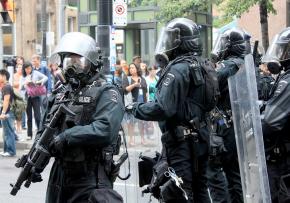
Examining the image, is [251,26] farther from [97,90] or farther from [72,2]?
[97,90]

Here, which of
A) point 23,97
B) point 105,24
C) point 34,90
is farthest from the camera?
point 23,97

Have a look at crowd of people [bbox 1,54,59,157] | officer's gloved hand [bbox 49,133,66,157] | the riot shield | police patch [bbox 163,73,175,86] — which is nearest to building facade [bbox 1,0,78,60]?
crowd of people [bbox 1,54,59,157]

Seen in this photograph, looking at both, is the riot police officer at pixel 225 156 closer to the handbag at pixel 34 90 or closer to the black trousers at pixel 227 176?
the black trousers at pixel 227 176

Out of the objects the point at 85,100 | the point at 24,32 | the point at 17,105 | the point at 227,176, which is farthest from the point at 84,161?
the point at 24,32

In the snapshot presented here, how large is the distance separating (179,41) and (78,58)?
152 cm

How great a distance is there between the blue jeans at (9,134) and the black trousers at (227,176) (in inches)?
252

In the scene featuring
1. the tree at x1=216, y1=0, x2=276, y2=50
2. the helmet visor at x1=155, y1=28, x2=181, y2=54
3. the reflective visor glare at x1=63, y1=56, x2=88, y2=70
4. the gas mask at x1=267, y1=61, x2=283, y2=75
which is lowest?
the gas mask at x1=267, y1=61, x2=283, y2=75

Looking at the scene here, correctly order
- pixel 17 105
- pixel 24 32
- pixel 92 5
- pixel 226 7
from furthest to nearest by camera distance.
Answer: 1. pixel 24 32
2. pixel 92 5
3. pixel 226 7
4. pixel 17 105

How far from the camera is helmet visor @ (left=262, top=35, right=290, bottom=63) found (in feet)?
17.0

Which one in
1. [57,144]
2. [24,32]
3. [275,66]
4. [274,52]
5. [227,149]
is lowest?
[227,149]

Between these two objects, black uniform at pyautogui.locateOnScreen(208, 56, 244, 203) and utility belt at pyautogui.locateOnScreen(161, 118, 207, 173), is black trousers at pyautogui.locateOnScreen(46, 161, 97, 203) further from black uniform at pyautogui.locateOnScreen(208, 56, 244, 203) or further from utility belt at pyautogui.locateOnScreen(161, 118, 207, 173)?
black uniform at pyautogui.locateOnScreen(208, 56, 244, 203)

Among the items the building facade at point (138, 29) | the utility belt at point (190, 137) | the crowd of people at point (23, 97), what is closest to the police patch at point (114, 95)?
the utility belt at point (190, 137)

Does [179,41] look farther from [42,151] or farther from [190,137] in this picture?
[42,151]

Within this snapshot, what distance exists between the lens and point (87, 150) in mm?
4719
